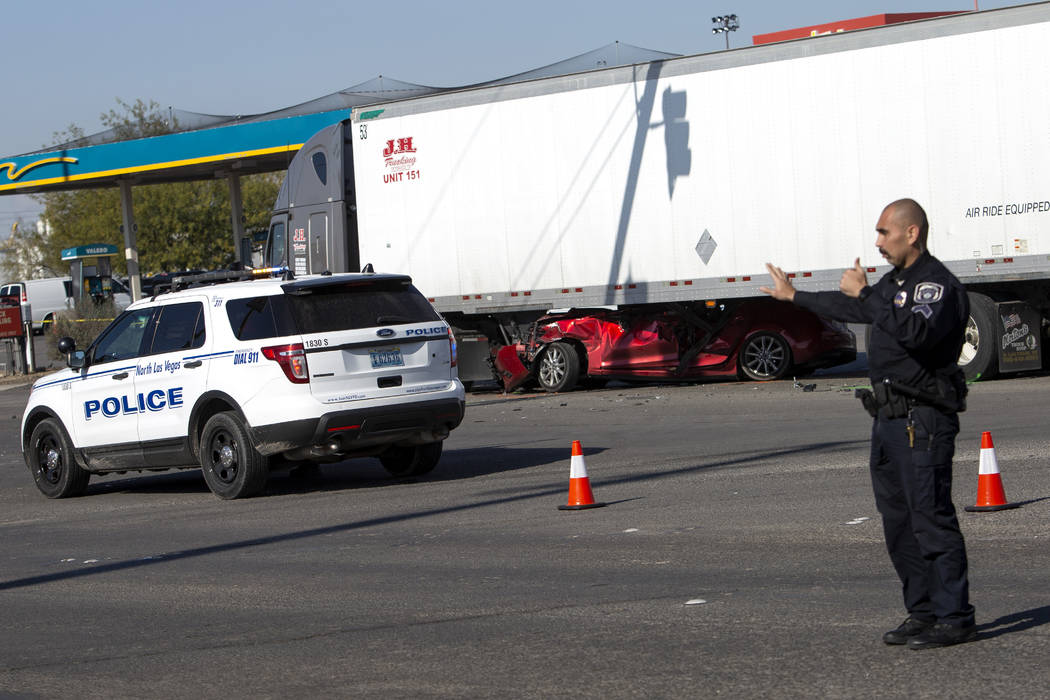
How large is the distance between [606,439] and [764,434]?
1805mm

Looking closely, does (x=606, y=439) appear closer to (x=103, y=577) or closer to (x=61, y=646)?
(x=103, y=577)

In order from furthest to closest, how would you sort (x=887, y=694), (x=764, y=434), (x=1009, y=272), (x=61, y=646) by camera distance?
(x=1009, y=272), (x=764, y=434), (x=61, y=646), (x=887, y=694)

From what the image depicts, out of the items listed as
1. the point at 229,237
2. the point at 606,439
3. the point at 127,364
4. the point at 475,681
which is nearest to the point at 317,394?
the point at 127,364

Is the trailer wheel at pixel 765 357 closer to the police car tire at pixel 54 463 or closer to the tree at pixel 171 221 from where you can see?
the police car tire at pixel 54 463

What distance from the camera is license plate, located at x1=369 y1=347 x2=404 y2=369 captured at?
1184cm

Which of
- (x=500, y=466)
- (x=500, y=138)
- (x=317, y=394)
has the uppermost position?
(x=500, y=138)

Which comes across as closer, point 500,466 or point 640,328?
point 500,466

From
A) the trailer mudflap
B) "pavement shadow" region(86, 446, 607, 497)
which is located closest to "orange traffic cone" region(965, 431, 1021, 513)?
"pavement shadow" region(86, 446, 607, 497)

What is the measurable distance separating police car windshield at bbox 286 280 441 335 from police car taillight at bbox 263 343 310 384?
191 mm

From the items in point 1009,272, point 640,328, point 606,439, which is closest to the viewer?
point 606,439

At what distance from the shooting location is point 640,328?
21234mm

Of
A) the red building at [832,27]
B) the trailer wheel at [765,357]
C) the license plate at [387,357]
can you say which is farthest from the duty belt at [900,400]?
the red building at [832,27]

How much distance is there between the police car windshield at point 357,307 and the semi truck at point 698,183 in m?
8.29

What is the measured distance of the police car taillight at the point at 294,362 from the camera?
37.8 feet
